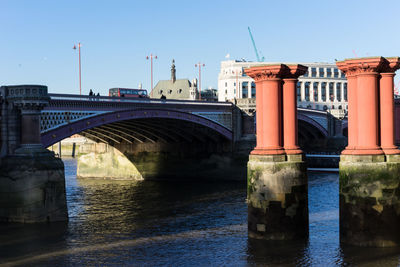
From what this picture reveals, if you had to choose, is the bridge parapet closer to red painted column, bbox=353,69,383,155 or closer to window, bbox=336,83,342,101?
red painted column, bbox=353,69,383,155

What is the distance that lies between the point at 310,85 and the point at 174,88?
39.1 metres

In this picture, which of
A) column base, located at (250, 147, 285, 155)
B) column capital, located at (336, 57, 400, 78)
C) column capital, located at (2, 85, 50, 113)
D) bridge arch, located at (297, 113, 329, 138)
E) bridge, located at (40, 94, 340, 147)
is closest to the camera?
column capital, located at (336, 57, 400, 78)

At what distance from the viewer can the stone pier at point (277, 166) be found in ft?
89.9

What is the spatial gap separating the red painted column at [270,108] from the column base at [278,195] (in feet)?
2.16

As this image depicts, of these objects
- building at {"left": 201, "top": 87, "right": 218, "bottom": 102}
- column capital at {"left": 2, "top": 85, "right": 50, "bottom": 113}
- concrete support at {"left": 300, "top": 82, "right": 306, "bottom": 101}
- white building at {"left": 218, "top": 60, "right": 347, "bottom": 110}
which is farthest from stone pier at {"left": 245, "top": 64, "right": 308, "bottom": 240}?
building at {"left": 201, "top": 87, "right": 218, "bottom": 102}

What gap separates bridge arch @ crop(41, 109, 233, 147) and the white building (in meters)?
94.5

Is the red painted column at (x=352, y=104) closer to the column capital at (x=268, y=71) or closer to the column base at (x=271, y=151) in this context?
the column capital at (x=268, y=71)

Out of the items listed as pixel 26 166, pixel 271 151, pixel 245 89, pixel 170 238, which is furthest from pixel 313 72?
pixel 271 151

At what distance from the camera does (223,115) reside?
66.1m

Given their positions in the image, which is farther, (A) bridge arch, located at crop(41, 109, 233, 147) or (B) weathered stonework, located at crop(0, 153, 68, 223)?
(A) bridge arch, located at crop(41, 109, 233, 147)

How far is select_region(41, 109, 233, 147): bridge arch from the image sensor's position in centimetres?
4478

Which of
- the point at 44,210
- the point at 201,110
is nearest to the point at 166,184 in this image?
the point at 201,110

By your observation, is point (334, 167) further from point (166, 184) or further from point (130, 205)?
point (130, 205)

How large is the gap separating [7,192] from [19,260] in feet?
29.9
